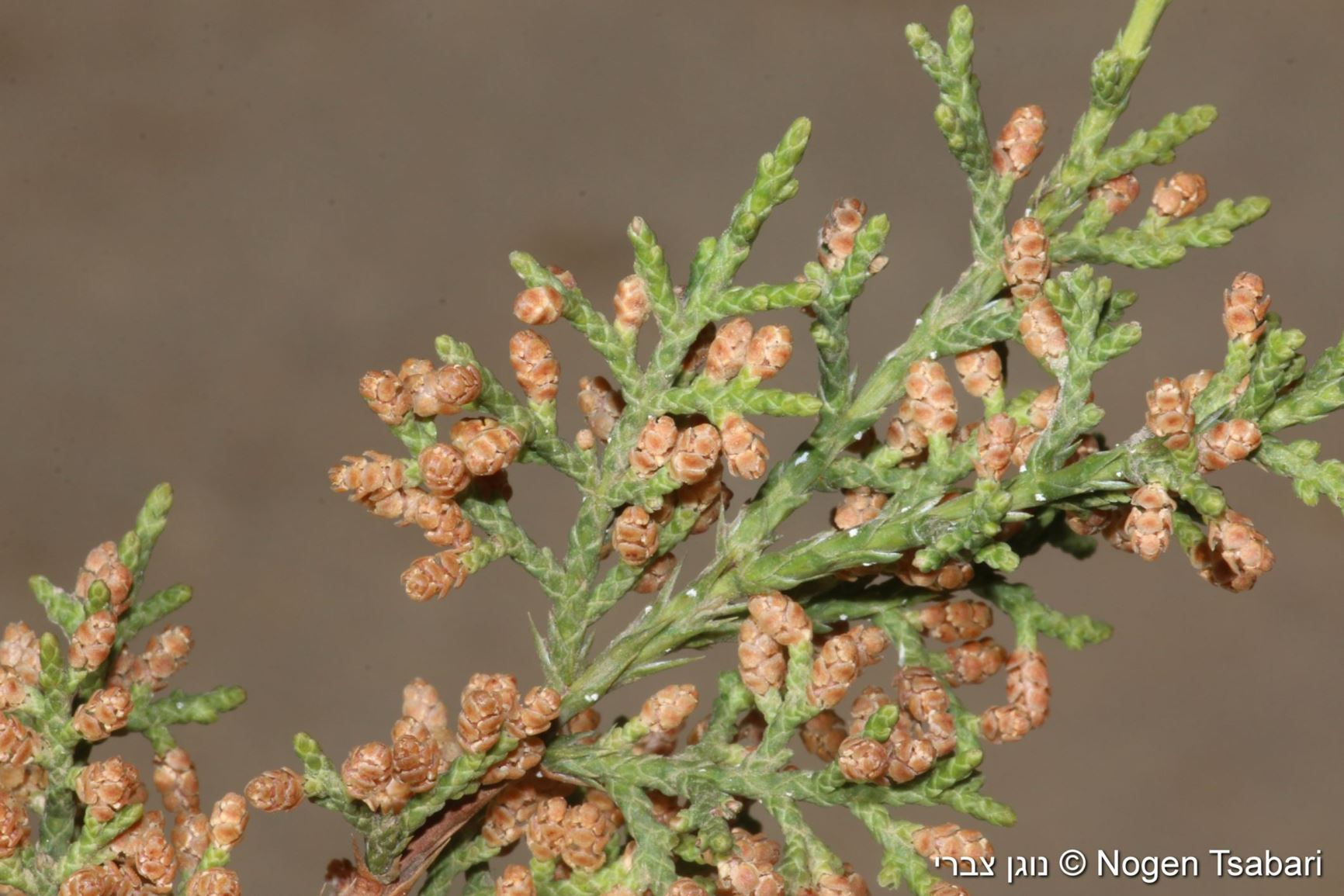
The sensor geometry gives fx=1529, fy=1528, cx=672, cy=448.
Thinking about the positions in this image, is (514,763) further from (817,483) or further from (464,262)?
(464,262)

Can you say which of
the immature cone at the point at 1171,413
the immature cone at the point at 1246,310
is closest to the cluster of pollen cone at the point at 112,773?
the immature cone at the point at 1171,413

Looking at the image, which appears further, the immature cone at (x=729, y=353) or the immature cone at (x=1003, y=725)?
the immature cone at (x=1003, y=725)

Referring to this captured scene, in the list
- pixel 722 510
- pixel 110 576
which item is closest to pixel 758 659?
pixel 722 510

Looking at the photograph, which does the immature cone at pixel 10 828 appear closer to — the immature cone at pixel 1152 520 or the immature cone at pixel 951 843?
the immature cone at pixel 951 843

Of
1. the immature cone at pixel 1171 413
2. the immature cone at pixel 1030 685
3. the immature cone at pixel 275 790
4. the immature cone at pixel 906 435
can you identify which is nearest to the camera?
the immature cone at pixel 1171 413

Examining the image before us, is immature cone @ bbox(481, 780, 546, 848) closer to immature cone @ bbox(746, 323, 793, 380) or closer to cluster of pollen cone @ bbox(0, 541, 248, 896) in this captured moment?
cluster of pollen cone @ bbox(0, 541, 248, 896)

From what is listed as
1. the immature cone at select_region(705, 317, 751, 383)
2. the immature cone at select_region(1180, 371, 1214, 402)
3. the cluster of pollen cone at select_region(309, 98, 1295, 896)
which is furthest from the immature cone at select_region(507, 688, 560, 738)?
the immature cone at select_region(1180, 371, 1214, 402)
